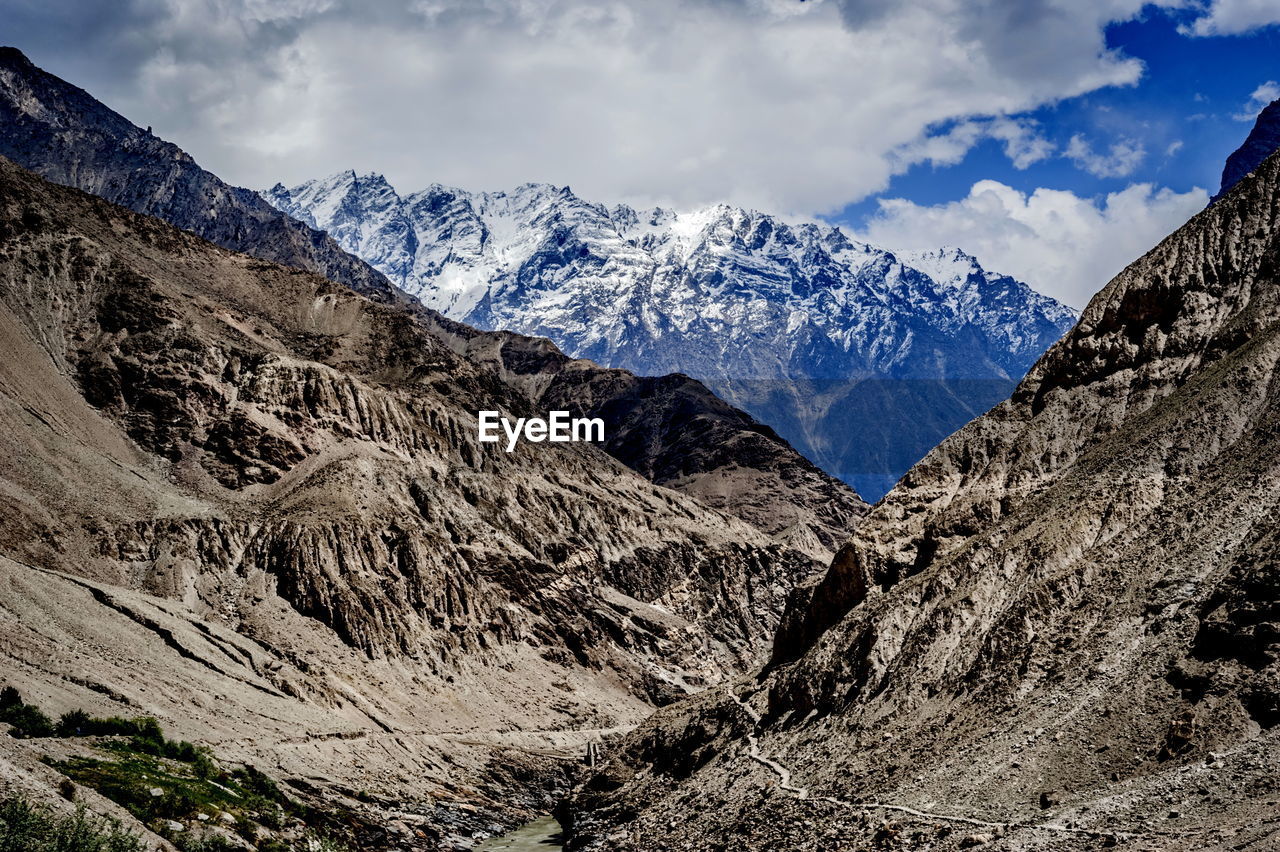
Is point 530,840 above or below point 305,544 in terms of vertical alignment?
below

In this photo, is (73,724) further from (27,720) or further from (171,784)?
Result: (171,784)

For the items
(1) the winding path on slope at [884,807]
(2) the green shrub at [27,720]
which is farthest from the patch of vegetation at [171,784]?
(1) the winding path on slope at [884,807]

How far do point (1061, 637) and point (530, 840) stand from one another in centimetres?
4399

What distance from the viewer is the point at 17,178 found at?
160 metres

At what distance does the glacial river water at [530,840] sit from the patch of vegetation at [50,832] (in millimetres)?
38352

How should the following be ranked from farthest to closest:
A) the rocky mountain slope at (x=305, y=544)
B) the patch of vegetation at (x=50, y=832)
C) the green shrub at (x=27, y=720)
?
the rocky mountain slope at (x=305, y=544) → the green shrub at (x=27, y=720) → the patch of vegetation at (x=50, y=832)

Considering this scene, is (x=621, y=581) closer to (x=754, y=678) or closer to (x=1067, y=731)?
(x=754, y=678)

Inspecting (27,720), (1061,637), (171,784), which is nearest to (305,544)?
(27,720)

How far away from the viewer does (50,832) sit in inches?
1629

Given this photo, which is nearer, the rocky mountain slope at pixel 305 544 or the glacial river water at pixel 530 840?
the glacial river water at pixel 530 840

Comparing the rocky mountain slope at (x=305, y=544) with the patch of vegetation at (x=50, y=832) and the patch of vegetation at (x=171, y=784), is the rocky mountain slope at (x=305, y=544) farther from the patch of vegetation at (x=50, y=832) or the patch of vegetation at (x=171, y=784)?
the patch of vegetation at (x=50, y=832)

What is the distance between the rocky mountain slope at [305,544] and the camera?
306 feet

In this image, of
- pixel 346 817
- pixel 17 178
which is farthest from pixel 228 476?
pixel 346 817

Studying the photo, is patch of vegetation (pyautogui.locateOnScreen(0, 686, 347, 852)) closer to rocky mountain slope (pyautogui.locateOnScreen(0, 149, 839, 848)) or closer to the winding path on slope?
rocky mountain slope (pyautogui.locateOnScreen(0, 149, 839, 848))
